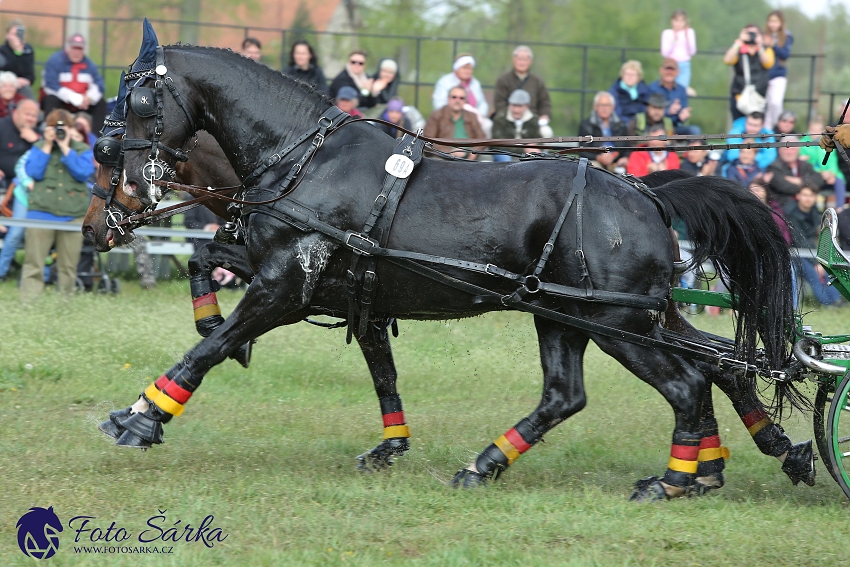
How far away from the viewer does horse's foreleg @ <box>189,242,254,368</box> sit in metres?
5.54

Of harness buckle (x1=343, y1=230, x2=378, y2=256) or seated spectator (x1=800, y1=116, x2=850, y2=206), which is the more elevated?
seated spectator (x1=800, y1=116, x2=850, y2=206)

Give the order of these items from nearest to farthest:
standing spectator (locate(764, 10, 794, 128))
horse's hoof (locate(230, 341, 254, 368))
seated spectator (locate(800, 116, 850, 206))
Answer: horse's hoof (locate(230, 341, 254, 368)), seated spectator (locate(800, 116, 850, 206)), standing spectator (locate(764, 10, 794, 128))

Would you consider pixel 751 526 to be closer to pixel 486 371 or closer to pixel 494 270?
pixel 494 270

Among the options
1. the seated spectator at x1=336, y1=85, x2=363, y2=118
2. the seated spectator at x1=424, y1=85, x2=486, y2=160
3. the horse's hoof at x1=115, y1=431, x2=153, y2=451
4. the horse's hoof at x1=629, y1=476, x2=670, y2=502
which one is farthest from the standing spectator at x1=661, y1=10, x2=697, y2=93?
the horse's hoof at x1=115, y1=431, x2=153, y2=451

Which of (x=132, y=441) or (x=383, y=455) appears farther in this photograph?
(x=383, y=455)

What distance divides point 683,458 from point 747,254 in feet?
3.56

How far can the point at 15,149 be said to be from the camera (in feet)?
35.3

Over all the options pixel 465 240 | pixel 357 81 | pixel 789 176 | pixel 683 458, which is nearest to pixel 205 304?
pixel 465 240

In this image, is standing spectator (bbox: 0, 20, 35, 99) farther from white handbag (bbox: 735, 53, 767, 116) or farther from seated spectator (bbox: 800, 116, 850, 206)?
seated spectator (bbox: 800, 116, 850, 206)

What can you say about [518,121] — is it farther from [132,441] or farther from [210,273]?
[132,441]

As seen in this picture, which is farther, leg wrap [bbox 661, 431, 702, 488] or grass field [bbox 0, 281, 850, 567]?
leg wrap [bbox 661, 431, 702, 488]

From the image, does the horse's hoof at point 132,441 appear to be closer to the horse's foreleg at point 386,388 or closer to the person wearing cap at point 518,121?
the horse's foreleg at point 386,388

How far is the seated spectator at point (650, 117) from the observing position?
441 inches

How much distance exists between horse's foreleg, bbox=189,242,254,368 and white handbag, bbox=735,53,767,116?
8469mm
